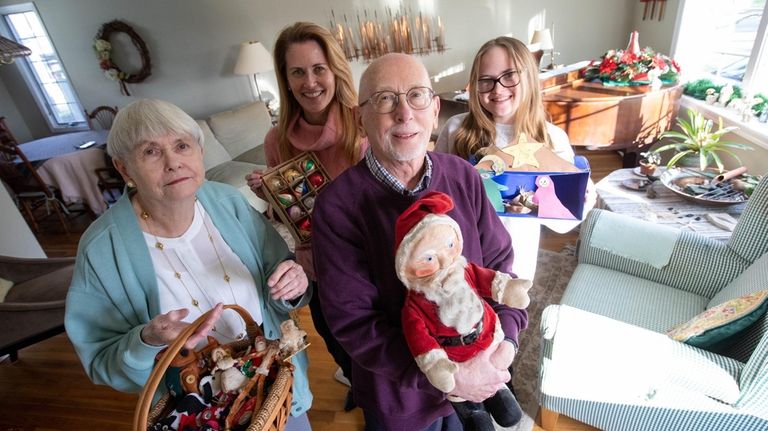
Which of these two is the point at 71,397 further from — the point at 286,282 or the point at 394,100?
the point at 394,100

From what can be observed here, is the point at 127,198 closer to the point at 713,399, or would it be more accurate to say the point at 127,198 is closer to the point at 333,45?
the point at 333,45

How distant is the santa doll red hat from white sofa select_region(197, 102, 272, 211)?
3240 millimetres

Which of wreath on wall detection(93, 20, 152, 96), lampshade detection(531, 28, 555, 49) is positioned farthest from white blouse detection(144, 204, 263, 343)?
wreath on wall detection(93, 20, 152, 96)

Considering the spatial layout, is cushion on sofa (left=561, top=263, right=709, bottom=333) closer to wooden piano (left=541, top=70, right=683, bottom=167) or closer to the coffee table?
the coffee table

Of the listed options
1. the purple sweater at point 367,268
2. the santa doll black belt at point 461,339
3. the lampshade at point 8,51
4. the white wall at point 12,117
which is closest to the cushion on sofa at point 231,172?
the lampshade at point 8,51

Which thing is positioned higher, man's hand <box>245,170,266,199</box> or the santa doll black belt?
man's hand <box>245,170,266,199</box>

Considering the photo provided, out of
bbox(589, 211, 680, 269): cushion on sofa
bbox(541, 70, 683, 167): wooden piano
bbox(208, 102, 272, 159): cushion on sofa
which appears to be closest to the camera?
bbox(589, 211, 680, 269): cushion on sofa

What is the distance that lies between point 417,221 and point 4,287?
2823 mm

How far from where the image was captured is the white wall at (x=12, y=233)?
2539mm

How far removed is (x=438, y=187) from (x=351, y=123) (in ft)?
1.73

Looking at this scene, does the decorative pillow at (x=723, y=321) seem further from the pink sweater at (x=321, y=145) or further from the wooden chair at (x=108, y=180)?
the wooden chair at (x=108, y=180)

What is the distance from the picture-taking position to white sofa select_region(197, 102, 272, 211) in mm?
3840

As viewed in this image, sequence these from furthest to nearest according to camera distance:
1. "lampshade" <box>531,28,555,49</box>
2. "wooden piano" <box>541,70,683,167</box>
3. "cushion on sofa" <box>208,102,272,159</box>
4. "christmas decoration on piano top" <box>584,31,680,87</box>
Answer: "cushion on sofa" <box>208,102,272,159</box> → "lampshade" <box>531,28,555,49</box> → "christmas decoration on piano top" <box>584,31,680,87</box> → "wooden piano" <box>541,70,683,167</box>

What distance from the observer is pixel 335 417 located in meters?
1.80
